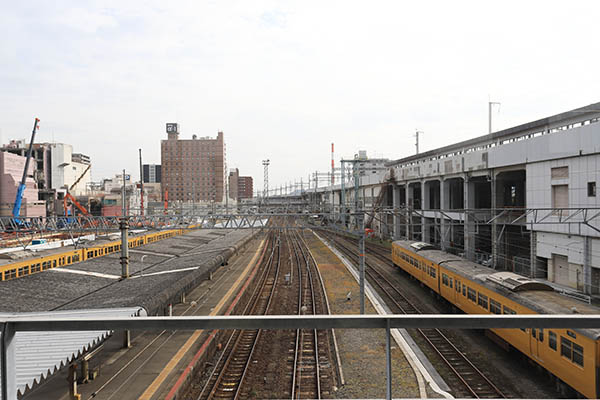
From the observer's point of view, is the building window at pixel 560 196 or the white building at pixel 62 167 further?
the white building at pixel 62 167

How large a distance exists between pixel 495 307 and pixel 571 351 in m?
3.27

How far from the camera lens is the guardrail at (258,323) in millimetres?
1603

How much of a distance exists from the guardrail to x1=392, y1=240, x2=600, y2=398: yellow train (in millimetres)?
5834

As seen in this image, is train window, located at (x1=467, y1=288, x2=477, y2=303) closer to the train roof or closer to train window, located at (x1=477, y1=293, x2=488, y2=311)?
train window, located at (x1=477, y1=293, x2=488, y2=311)

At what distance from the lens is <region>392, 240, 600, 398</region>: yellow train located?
7102mm

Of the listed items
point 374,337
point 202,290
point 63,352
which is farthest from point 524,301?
point 202,290

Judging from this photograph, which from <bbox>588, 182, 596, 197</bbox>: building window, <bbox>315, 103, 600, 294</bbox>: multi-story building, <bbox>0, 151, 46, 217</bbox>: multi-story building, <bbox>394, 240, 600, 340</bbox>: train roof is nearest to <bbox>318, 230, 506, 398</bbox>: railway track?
<bbox>394, 240, 600, 340</bbox>: train roof

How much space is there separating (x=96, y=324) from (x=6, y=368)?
396 millimetres

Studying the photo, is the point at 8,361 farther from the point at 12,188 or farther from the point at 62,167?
the point at 62,167

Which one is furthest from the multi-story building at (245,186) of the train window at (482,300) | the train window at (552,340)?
the train window at (552,340)

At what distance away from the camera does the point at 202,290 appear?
19531 millimetres

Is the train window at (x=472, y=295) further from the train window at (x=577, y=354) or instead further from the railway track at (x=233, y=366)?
the railway track at (x=233, y=366)

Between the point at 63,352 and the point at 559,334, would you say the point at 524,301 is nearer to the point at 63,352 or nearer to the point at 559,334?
the point at 559,334

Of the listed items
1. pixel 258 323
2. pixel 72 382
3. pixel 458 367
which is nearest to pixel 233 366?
pixel 72 382
